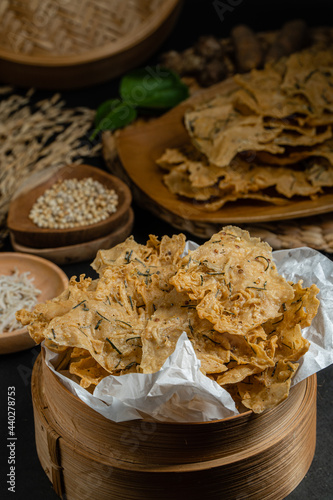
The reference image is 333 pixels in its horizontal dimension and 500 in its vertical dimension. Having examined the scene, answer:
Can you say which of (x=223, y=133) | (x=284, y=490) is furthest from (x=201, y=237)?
(x=284, y=490)

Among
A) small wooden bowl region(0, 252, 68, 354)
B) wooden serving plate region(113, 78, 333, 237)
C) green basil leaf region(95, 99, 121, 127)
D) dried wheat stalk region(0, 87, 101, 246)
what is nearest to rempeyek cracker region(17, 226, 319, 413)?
small wooden bowl region(0, 252, 68, 354)

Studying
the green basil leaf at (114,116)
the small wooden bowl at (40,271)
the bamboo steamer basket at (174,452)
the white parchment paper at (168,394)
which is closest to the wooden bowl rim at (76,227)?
the small wooden bowl at (40,271)

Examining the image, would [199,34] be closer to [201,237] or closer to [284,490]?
[201,237]

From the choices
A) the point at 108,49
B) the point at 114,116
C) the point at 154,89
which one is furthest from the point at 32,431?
the point at 108,49

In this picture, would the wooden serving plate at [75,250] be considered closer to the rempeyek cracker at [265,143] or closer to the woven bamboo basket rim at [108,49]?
the rempeyek cracker at [265,143]

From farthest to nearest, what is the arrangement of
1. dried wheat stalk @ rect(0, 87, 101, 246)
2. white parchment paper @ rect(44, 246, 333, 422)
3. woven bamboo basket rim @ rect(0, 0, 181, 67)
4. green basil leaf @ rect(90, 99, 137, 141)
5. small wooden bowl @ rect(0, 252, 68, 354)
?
woven bamboo basket rim @ rect(0, 0, 181, 67)
green basil leaf @ rect(90, 99, 137, 141)
dried wheat stalk @ rect(0, 87, 101, 246)
small wooden bowl @ rect(0, 252, 68, 354)
white parchment paper @ rect(44, 246, 333, 422)

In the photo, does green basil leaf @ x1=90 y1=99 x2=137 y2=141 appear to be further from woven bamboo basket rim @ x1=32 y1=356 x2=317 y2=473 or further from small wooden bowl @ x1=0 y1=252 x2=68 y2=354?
woven bamboo basket rim @ x1=32 y1=356 x2=317 y2=473

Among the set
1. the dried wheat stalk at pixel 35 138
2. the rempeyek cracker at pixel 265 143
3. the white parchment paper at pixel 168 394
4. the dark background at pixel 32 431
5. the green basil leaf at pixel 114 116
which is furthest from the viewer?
the green basil leaf at pixel 114 116
